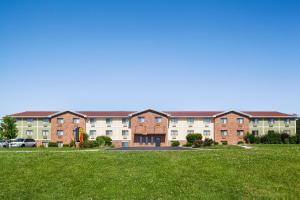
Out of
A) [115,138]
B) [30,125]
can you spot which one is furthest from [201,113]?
[30,125]

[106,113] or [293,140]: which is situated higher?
[106,113]

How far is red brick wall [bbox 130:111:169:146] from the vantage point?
2864 inches

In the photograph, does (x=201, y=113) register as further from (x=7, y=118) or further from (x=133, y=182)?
(x=133, y=182)

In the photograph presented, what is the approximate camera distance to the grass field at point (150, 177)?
17.1 m

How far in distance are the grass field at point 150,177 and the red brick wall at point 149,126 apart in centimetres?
4802

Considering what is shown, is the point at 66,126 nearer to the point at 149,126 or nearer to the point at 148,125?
the point at 148,125

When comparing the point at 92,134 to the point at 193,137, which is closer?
the point at 193,137

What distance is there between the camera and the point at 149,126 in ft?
239

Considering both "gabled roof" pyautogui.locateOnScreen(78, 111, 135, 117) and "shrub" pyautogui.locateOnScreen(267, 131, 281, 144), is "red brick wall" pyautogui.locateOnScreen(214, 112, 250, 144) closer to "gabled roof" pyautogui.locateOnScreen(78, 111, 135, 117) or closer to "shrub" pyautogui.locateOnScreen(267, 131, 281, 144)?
"shrub" pyautogui.locateOnScreen(267, 131, 281, 144)

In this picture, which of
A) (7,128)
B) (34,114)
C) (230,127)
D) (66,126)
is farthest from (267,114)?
(7,128)

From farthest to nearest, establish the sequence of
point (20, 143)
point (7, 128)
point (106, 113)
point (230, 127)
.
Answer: point (106, 113), point (230, 127), point (7, 128), point (20, 143)

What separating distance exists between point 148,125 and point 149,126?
29cm

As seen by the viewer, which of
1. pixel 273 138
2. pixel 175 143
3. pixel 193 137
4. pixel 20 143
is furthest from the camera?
pixel 193 137

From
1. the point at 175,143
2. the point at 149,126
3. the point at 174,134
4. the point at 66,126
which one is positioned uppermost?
the point at 66,126
